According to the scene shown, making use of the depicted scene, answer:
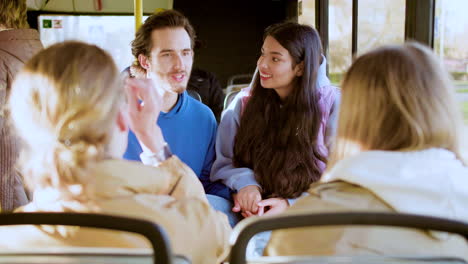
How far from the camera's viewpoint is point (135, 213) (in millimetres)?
1288

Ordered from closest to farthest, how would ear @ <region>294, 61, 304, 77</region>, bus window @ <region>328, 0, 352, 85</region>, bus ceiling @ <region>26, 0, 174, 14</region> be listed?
ear @ <region>294, 61, 304, 77</region> → bus window @ <region>328, 0, 352, 85</region> → bus ceiling @ <region>26, 0, 174, 14</region>

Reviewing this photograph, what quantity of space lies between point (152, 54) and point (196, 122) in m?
0.37

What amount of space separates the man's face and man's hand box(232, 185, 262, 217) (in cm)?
53

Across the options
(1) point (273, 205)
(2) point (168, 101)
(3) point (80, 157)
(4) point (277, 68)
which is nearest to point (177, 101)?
(2) point (168, 101)

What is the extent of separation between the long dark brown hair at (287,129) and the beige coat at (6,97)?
1125 millimetres

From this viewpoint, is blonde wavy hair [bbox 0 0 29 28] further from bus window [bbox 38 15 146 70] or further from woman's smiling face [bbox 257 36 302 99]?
bus window [bbox 38 15 146 70]

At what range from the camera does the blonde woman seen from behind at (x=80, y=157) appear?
4.17 feet

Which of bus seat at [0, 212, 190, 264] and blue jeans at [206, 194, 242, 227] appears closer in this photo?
bus seat at [0, 212, 190, 264]

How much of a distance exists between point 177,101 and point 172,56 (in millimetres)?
202

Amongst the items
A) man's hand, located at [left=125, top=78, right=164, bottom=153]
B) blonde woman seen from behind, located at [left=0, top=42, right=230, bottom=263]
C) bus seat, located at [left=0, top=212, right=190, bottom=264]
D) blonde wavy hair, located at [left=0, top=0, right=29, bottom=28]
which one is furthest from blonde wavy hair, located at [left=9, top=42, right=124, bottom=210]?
blonde wavy hair, located at [left=0, top=0, right=29, bottom=28]

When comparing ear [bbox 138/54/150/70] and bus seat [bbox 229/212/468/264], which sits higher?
ear [bbox 138/54/150/70]

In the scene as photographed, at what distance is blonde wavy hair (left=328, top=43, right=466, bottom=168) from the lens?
1.32 m

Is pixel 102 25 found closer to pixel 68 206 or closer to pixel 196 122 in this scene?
pixel 196 122

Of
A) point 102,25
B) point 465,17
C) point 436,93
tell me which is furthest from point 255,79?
point 102,25
